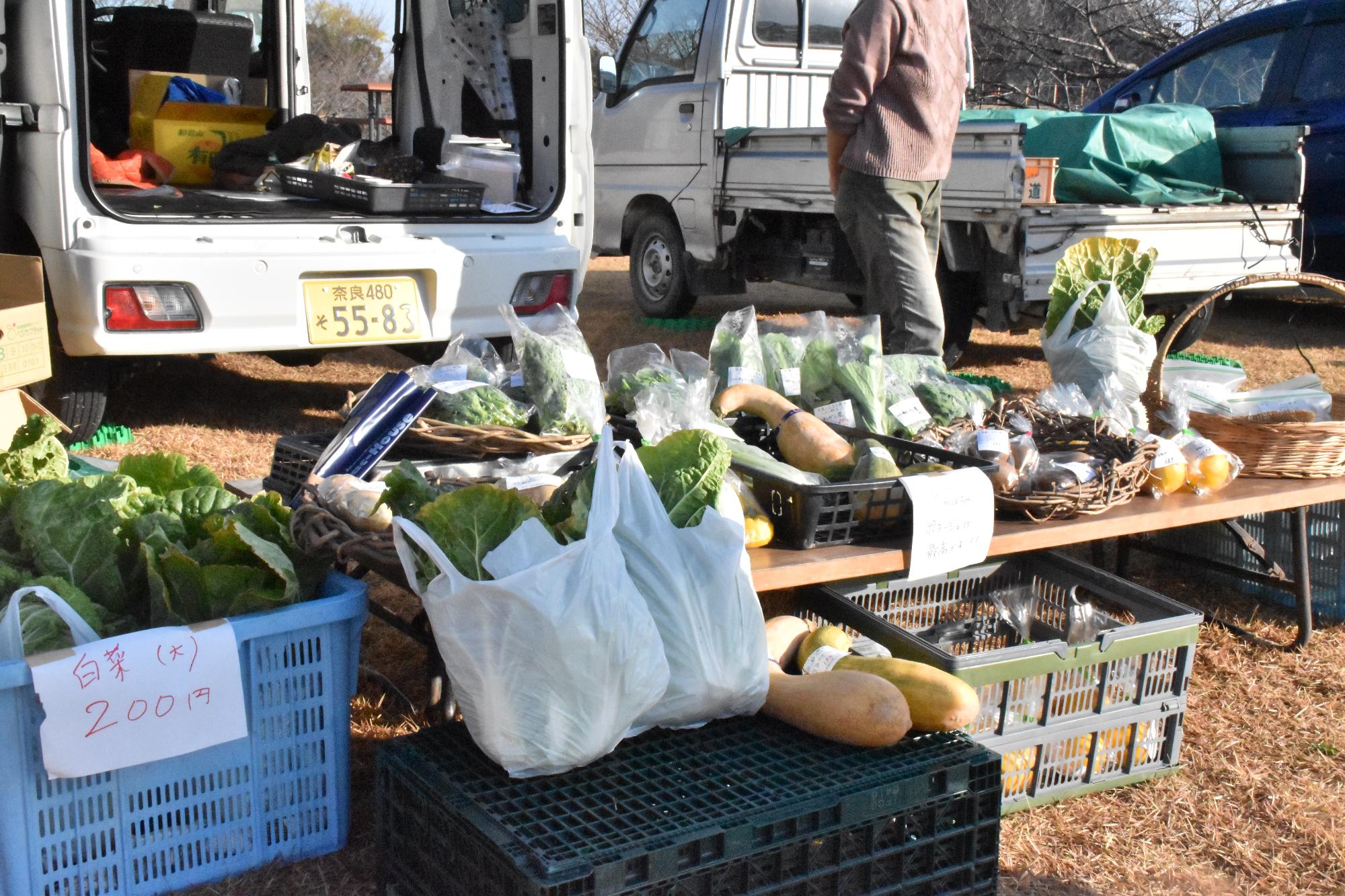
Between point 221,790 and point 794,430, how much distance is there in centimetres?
138

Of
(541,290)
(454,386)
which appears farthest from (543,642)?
(541,290)

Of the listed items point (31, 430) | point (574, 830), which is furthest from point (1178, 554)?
point (31, 430)

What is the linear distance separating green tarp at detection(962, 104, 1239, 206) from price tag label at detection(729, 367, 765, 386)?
401 cm

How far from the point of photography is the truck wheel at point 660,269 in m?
8.09

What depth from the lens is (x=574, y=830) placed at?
5.29ft

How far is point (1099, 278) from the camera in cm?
376

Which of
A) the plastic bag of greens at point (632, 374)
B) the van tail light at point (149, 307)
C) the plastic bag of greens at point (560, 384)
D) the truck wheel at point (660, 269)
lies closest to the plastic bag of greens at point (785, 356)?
the plastic bag of greens at point (632, 374)

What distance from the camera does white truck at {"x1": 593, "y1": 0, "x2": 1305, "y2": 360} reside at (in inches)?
225

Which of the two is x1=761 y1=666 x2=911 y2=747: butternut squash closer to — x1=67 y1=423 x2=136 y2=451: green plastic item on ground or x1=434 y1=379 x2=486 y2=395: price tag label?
x1=434 y1=379 x2=486 y2=395: price tag label

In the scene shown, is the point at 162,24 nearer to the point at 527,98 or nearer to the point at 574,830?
the point at 527,98

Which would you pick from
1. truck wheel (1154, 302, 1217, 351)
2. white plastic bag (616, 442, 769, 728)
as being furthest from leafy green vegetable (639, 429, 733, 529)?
truck wheel (1154, 302, 1217, 351)

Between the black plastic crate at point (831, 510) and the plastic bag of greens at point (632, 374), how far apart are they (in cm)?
55

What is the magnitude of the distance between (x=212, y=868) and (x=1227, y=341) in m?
7.61

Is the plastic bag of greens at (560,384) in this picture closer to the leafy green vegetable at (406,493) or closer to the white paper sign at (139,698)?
the leafy green vegetable at (406,493)
